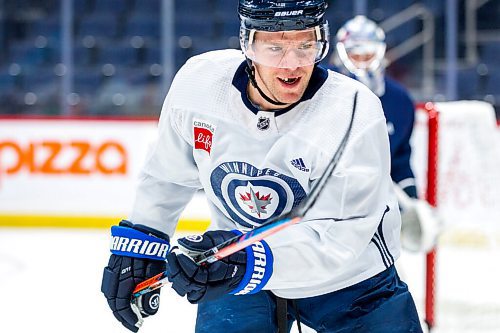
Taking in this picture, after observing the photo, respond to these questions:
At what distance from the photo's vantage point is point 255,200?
5.97 ft

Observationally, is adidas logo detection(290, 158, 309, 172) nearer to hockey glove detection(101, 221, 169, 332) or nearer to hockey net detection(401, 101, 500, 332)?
hockey glove detection(101, 221, 169, 332)

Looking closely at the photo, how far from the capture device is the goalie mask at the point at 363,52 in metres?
3.36

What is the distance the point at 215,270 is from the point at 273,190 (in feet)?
0.77

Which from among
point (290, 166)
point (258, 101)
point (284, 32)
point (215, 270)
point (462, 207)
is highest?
point (284, 32)

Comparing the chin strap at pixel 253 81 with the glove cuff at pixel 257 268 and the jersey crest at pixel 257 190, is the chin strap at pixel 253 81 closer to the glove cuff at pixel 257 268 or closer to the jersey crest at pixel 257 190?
the jersey crest at pixel 257 190

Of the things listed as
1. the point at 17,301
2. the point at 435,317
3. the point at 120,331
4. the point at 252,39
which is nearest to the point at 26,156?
the point at 17,301

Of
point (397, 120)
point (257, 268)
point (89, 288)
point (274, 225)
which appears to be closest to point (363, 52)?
point (397, 120)

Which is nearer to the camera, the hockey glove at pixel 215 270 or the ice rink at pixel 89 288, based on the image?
the hockey glove at pixel 215 270

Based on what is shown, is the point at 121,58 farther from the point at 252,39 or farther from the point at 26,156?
the point at 252,39

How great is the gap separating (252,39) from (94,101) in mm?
4430

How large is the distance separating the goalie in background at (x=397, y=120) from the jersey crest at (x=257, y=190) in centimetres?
139

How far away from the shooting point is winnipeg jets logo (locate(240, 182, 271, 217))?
1.81m

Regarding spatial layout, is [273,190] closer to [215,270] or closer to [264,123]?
[264,123]

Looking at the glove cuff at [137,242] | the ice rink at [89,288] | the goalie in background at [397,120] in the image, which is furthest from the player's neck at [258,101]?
the ice rink at [89,288]
